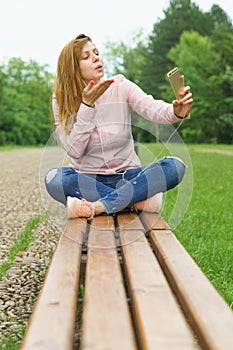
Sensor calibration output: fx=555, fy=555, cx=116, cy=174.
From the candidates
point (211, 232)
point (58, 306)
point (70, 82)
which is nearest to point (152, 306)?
point (58, 306)

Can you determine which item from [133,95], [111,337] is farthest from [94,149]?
[111,337]

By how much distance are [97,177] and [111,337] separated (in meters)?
2.20

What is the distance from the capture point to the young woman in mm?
3248

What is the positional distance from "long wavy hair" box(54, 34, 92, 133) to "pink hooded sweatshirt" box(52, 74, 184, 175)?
67 mm

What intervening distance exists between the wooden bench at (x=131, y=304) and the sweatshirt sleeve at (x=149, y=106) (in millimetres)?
913

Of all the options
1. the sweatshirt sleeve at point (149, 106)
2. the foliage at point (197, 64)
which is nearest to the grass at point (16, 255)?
the sweatshirt sleeve at point (149, 106)

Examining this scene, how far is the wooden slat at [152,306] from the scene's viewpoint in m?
1.32

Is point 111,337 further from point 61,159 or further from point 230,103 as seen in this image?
point 230,103

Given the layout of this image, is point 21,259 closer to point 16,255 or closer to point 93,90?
point 16,255

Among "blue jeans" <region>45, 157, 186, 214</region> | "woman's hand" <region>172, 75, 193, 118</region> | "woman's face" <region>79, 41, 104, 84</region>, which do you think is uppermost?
"woman's face" <region>79, 41, 104, 84</region>

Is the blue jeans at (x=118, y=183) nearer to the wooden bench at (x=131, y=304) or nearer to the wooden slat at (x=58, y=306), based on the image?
the wooden bench at (x=131, y=304)

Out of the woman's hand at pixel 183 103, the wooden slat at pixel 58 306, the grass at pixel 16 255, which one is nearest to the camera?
the wooden slat at pixel 58 306

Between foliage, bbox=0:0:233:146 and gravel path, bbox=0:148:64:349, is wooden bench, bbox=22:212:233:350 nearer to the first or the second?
gravel path, bbox=0:148:64:349

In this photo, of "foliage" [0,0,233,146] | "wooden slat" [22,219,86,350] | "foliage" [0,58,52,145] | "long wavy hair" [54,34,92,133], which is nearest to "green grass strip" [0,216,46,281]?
"long wavy hair" [54,34,92,133]
